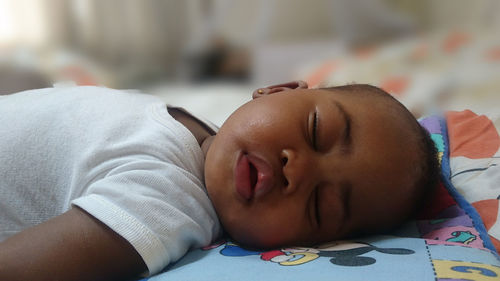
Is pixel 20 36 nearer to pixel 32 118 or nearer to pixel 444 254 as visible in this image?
pixel 32 118

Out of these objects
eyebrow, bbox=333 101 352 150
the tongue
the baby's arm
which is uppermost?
eyebrow, bbox=333 101 352 150

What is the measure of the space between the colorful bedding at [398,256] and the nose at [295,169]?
84mm

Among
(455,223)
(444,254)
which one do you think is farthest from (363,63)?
(444,254)

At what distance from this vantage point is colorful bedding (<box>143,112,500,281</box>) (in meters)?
0.48

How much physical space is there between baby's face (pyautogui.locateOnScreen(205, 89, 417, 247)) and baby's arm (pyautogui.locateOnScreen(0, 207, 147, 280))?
16 centimetres

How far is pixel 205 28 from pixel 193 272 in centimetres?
57

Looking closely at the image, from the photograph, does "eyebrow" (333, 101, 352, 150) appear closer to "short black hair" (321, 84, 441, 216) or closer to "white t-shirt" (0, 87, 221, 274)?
"short black hair" (321, 84, 441, 216)

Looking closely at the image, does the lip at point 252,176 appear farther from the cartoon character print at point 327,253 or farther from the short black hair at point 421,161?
the short black hair at point 421,161

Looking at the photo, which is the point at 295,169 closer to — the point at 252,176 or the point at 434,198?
the point at 252,176

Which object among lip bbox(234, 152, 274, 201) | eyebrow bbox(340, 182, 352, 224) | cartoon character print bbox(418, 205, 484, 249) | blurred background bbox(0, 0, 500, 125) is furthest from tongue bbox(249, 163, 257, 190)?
blurred background bbox(0, 0, 500, 125)

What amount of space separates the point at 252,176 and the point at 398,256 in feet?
0.67

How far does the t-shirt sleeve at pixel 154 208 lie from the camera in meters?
Result: 0.53

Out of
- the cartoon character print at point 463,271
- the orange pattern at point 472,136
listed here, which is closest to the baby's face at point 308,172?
the cartoon character print at point 463,271

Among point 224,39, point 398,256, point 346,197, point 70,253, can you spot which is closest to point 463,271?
point 398,256
